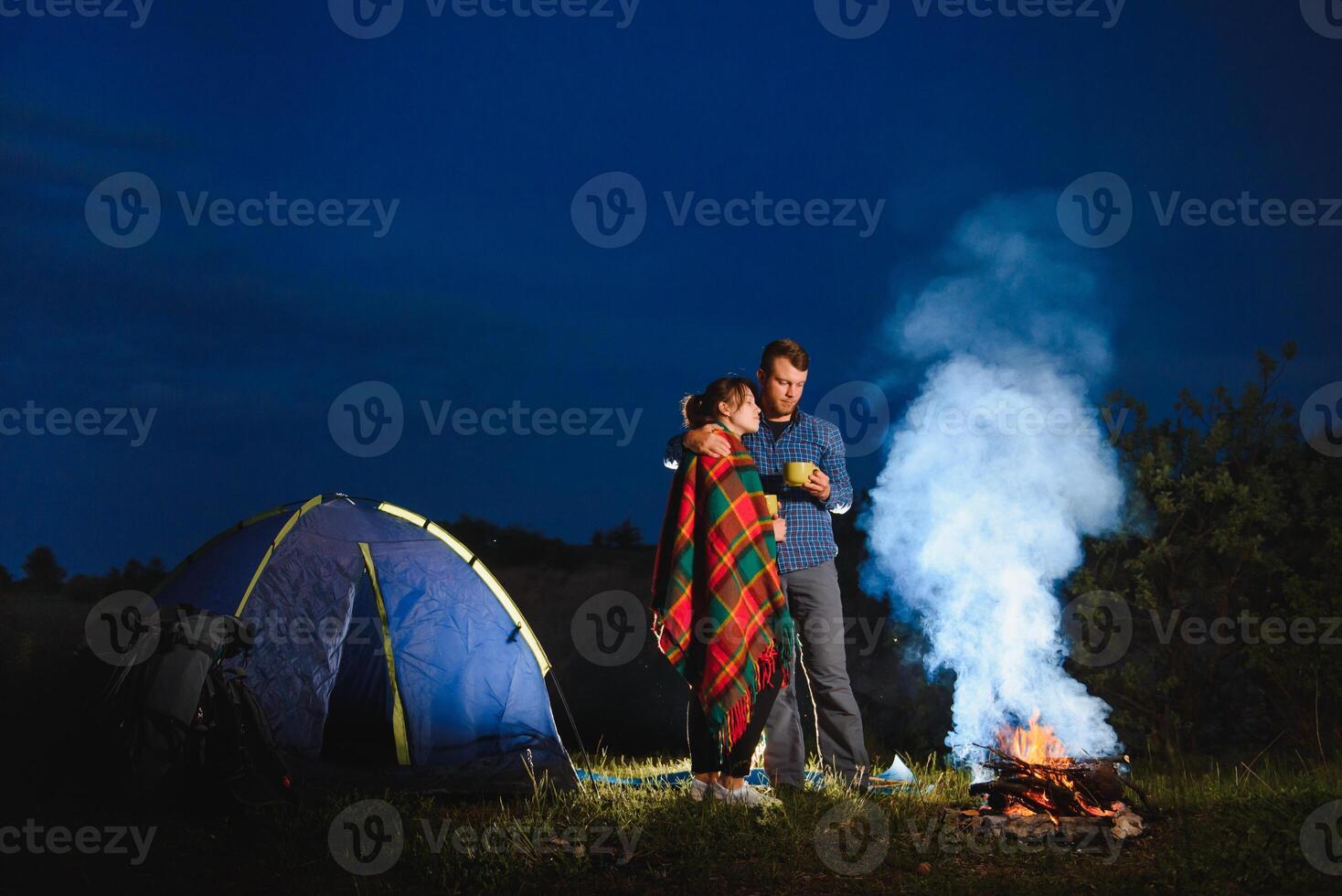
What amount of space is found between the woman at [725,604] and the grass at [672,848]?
1.08 ft

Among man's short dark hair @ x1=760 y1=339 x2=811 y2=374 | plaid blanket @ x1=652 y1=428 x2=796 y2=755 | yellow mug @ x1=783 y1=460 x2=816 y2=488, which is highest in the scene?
man's short dark hair @ x1=760 y1=339 x2=811 y2=374

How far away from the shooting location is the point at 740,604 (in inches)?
204

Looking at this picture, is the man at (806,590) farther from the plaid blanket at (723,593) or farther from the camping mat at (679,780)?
the plaid blanket at (723,593)

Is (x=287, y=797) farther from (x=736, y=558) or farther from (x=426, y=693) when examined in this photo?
(x=736, y=558)

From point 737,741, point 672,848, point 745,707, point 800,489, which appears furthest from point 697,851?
point 800,489

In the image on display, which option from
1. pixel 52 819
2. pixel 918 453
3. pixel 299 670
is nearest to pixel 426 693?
pixel 299 670

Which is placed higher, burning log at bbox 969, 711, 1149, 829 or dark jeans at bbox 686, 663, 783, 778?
dark jeans at bbox 686, 663, 783, 778

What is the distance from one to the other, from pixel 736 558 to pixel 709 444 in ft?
1.90

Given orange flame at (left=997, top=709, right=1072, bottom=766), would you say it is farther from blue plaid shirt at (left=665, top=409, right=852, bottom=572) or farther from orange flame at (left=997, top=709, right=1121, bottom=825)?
blue plaid shirt at (left=665, top=409, right=852, bottom=572)

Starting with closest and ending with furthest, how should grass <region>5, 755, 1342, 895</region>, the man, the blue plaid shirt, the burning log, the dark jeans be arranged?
grass <region>5, 755, 1342, 895</region> → the burning log → the dark jeans → the man → the blue plaid shirt

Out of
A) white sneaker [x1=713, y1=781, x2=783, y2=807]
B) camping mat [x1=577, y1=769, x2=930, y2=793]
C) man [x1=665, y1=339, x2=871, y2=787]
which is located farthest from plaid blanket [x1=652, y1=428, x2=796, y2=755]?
camping mat [x1=577, y1=769, x2=930, y2=793]

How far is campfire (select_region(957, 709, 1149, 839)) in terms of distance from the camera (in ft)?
15.3

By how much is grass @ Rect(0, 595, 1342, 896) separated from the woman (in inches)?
13.0

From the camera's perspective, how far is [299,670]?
248 inches
